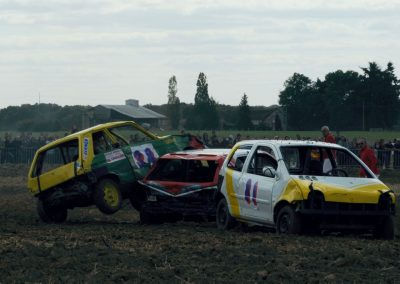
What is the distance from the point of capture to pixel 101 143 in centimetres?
2072

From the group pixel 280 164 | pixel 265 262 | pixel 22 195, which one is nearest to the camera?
pixel 265 262

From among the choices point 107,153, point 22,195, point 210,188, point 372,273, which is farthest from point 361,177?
point 22,195

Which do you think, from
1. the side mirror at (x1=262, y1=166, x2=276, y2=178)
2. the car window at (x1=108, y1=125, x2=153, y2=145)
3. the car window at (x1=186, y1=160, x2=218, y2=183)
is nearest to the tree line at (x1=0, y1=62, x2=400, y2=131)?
the car window at (x1=108, y1=125, x2=153, y2=145)

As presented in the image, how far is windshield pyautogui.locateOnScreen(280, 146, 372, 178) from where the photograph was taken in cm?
1585

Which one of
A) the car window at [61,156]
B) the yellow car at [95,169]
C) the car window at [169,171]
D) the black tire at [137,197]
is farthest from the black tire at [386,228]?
the car window at [61,156]

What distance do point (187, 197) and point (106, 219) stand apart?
3258 millimetres

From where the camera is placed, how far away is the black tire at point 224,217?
55.5ft

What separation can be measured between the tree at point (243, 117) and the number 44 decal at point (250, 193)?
58543mm

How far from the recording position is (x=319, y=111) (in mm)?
75375

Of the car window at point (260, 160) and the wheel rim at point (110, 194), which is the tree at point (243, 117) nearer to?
the wheel rim at point (110, 194)

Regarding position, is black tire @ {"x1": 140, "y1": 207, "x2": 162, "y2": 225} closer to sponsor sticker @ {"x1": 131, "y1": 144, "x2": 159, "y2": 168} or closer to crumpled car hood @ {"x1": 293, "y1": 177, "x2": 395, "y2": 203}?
sponsor sticker @ {"x1": 131, "y1": 144, "x2": 159, "y2": 168}

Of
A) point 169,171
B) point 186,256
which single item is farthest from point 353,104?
point 186,256

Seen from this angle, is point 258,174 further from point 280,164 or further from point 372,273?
point 372,273

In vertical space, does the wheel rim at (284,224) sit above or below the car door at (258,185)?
below
